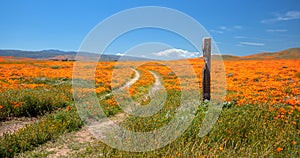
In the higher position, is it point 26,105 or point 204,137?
point 26,105

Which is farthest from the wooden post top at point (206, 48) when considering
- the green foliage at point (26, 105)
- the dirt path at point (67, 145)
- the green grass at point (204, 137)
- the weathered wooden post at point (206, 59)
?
the green foliage at point (26, 105)

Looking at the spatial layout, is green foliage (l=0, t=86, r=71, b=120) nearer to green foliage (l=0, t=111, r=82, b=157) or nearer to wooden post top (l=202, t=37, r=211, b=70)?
green foliage (l=0, t=111, r=82, b=157)

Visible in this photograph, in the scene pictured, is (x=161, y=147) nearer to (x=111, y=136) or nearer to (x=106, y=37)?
(x=111, y=136)

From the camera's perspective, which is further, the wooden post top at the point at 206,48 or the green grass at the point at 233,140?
the wooden post top at the point at 206,48

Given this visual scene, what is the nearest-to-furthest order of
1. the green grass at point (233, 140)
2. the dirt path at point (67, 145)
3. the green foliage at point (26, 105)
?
1. the green grass at point (233, 140)
2. the dirt path at point (67, 145)
3. the green foliage at point (26, 105)

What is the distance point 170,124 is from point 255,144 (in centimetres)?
270

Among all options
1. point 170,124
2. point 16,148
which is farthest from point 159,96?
point 16,148

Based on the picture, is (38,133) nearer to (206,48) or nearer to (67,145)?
(67,145)

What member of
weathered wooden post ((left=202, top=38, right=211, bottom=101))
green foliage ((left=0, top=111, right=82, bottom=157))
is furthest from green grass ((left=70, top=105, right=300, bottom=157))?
weathered wooden post ((left=202, top=38, right=211, bottom=101))

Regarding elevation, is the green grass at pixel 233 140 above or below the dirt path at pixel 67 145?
above

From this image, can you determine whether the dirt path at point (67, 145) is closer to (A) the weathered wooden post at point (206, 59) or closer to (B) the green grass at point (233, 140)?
(B) the green grass at point (233, 140)

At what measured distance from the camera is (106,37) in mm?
10180

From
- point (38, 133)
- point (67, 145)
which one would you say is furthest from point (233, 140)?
point (38, 133)

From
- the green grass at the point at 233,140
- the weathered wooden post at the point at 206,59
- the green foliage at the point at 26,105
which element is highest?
the weathered wooden post at the point at 206,59
